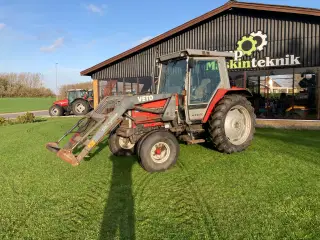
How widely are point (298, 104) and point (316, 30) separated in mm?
3402

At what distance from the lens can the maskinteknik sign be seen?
13.1 meters

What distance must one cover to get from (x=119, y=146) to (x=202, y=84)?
2.46 metres

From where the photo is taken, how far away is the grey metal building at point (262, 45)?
12672 millimetres

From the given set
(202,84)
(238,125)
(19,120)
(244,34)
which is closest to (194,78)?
(202,84)

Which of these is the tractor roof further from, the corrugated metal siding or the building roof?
the corrugated metal siding

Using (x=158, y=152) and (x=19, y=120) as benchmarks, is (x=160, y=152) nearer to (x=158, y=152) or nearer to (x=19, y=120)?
(x=158, y=152)

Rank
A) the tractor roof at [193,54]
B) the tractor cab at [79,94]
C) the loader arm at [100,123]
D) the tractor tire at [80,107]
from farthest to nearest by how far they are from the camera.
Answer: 1. the tractor cab at [79,94]
2. the tractor tire at [80,107]
3. the tractor roof at [193,54]
4. the loader arm at [100,123]

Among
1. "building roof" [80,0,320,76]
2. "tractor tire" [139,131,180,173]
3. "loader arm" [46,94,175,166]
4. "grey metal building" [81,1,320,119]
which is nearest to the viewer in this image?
"loader arm" [46,94,175,166]

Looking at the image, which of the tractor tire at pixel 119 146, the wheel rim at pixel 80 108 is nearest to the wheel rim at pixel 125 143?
the tractor tire at pixel 119 146

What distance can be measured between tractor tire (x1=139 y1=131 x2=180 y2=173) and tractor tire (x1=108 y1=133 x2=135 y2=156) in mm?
1369

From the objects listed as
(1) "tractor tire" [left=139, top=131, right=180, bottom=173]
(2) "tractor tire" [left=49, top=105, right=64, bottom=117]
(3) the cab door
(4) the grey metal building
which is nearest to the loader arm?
(3) the cab door

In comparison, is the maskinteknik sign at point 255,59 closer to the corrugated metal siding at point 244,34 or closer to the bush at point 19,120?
the corrugated metal siding at point 244,34

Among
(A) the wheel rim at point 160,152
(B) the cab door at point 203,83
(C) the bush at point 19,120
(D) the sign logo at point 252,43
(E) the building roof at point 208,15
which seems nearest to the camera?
(A) the wheel rim at point 160,152

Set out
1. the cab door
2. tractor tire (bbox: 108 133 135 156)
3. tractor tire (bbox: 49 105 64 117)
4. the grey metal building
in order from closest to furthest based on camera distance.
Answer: the cab door → tractor tire (bbox: 108 133 135 156) → the grey metal building → tractor tire (bbox: 49 105 64 117)
